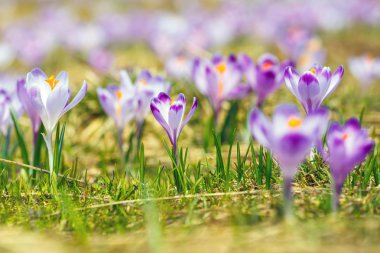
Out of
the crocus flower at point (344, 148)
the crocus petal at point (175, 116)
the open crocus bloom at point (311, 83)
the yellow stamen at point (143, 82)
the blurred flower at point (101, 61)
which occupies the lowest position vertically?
the crocus flower at point (344, 148)

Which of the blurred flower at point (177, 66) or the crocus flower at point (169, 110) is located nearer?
the crocus flower at point (169, 110)

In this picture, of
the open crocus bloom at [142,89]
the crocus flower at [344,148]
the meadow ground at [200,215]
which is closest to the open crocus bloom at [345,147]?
the crocus flower at [344,148]

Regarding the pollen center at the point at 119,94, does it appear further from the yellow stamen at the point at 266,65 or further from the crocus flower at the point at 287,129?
the crocus flower at the point at 287,129

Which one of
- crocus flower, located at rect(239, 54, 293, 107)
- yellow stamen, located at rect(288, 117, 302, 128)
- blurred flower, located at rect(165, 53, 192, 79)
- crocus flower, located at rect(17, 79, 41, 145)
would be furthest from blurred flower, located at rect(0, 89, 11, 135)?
blurred flower, located at rect(165, 53, 192, 79)

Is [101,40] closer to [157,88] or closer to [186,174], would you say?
[157,88]

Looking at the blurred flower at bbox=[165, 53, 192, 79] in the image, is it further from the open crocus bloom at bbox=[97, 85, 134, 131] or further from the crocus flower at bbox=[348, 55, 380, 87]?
the open crocus bloom at bbox=[97, 85, 134, 131]

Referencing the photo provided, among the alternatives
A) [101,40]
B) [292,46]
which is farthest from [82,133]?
[101,40]

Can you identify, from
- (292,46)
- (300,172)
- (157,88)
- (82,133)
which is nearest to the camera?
(300,172)
